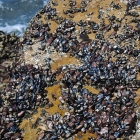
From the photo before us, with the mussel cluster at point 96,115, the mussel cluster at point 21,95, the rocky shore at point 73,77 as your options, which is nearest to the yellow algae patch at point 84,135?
the rocky shore at point 73,77

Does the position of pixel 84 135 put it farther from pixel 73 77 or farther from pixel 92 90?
pixel 73 77

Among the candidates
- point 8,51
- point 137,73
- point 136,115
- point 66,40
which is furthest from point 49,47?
point 136,115

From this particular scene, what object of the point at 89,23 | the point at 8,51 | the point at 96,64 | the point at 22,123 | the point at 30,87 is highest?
the point at 89,23

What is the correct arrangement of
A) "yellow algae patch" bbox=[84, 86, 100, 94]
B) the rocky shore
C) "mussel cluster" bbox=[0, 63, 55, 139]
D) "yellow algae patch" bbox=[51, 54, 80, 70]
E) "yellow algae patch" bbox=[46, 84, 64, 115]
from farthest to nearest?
"yellow algae patch" bbox=[51, 54, 80, 70] < "yellow algae patch" bbox=[84, 86, 100, 94] < "yellow algae patch" bbox=[46, 84, 64, 115] < "mussel cluster" bbox=[0, 63, 55, 139] < the rocky shore

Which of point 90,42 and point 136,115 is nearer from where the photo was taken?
point 136,115

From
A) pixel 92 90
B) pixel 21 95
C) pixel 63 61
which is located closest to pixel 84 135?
pixel 92 90

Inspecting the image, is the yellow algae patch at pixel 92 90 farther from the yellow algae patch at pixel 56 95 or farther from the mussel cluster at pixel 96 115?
the yellow algae patch at pixel 56 95

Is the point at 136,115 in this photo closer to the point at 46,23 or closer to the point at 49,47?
the point at 49,47

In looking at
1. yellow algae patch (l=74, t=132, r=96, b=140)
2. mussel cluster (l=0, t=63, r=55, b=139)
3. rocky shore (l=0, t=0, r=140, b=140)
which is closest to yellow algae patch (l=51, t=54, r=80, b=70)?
rocky shore (l=0, t=0, r=140, b=140)

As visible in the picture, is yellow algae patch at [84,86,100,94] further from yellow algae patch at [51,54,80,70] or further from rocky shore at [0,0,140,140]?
yellow algae patch at [51,54,80,70]
